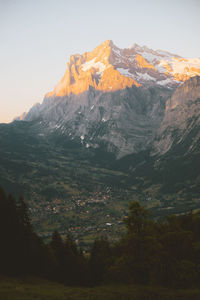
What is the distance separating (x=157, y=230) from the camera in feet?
183

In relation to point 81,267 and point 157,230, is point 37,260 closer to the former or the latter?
point 81,267

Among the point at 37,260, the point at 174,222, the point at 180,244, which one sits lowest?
the point at 37,260

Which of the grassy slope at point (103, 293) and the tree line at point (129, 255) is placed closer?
the grassy slope at point (103, 293)

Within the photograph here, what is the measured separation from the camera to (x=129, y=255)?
153 feet

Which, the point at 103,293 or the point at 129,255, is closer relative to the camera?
the point at 103,293

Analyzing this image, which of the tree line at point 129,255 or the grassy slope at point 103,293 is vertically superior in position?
the tree line at point 129,255

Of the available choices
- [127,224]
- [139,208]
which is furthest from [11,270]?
[139,208]

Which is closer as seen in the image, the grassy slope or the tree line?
the grassy slope

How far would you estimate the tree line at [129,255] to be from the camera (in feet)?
150

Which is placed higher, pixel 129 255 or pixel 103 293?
pixel 129 255

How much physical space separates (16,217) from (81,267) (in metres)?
20.6

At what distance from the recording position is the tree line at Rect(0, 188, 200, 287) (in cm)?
4578

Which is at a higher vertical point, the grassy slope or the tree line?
the tree line

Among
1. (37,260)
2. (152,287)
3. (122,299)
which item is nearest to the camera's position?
(122,299)
